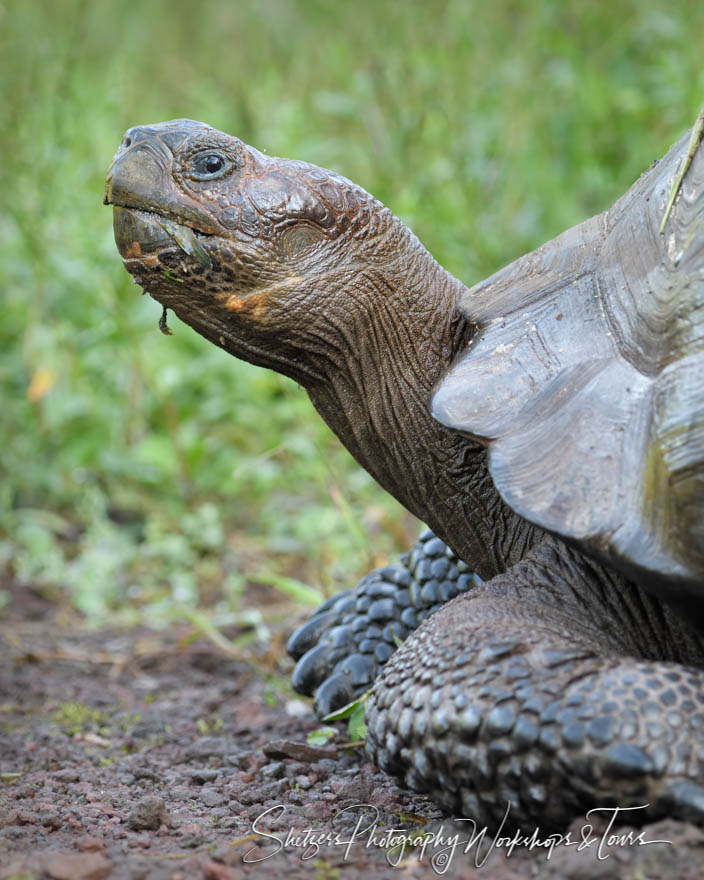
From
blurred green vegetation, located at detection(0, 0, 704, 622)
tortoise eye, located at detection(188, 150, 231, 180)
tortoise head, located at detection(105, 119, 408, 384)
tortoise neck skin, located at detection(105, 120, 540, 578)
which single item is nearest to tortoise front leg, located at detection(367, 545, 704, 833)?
tortoise neck skin, located at detection(105, 120, 540, 578)

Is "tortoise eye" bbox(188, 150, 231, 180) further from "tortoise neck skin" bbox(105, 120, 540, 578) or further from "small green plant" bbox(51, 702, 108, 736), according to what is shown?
"small green plant" bbox(51, 702, 108, 736)

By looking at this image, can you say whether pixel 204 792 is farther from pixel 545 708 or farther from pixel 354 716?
pixel 545 708

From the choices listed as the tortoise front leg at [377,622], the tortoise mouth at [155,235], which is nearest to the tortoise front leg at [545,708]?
the tortoise front leg at [377,622]

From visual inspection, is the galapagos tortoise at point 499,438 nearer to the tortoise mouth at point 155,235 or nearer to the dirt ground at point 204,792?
the tortoise mouth at point 155,235

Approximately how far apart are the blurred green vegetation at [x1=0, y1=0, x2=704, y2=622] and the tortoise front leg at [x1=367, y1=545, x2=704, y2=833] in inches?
87.2

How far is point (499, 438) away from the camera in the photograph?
2.16m

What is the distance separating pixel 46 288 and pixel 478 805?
16.9 ft

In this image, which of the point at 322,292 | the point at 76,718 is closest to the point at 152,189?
the point at 322,292

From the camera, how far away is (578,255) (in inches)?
98.0

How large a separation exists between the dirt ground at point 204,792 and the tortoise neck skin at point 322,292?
2.45 ft

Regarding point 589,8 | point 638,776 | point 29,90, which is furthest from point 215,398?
point 638,776

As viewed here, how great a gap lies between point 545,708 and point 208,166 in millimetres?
1511

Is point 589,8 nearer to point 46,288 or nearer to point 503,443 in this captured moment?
point 46,288

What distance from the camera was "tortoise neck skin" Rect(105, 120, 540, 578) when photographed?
2.50 meters
